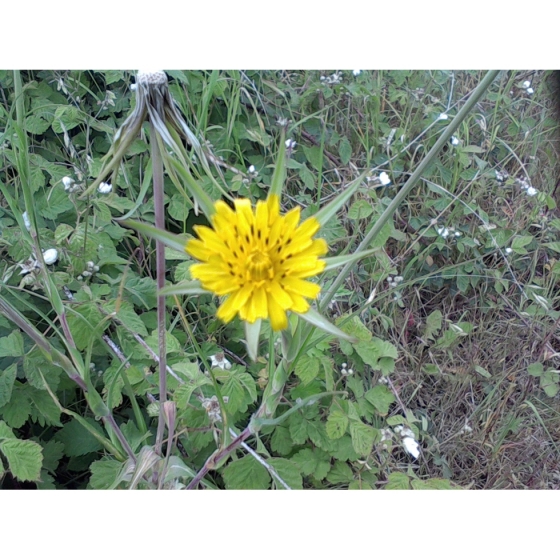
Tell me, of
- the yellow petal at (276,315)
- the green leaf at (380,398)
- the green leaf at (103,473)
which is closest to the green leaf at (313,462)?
the green leaf at (380,398)

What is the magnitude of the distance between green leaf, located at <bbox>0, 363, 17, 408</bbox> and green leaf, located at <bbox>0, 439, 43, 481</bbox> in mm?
71

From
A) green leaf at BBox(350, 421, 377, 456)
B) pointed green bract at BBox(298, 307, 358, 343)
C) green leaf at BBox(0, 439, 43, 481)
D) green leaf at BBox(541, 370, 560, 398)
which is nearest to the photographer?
pointed green bract at BBox(298, 307, 358, 343)

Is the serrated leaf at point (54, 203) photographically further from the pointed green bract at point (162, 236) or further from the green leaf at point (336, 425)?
the green leaf at point (336, 425)

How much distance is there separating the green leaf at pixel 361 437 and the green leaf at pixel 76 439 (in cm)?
35

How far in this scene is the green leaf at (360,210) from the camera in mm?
745

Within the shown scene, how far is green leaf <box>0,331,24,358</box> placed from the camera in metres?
0.62

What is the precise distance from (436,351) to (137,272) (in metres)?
0.49

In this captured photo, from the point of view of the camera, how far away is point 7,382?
0.63 meters

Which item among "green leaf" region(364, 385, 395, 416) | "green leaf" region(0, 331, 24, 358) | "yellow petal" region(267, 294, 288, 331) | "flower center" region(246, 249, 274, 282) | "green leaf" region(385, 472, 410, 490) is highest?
"flower center" region(246, 249, 274, 282)

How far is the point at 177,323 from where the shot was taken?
2.48 ft

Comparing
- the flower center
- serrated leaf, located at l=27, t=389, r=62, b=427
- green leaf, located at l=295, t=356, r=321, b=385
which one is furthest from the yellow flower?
serrated leaf, located at l=27, t=389, r=62, b=427

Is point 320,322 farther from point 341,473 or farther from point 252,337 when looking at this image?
point 341,473

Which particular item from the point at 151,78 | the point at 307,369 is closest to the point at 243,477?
the point at 307,369

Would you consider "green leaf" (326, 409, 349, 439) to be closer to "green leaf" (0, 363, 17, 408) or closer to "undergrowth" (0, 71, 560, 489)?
"undergrowth" (0, 71, 560, 489)
